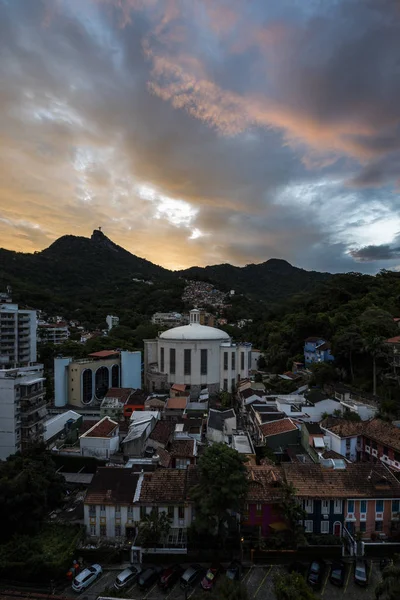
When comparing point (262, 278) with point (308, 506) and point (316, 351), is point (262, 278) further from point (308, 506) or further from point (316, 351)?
point (308, 506)

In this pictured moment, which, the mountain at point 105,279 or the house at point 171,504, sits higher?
the mountain at point 105,279

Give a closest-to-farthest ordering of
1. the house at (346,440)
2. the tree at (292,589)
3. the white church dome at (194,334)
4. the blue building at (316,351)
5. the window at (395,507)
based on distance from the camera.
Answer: the tree at (292,589), the window at (395,507), the house at (346,440), the blue building at (316,351), the white church dome at (194,334)

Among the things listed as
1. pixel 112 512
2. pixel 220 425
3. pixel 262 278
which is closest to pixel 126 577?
pixel 112 512

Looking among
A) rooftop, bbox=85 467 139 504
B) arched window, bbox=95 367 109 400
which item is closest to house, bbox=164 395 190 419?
arched window, bbox=95 367 109 400

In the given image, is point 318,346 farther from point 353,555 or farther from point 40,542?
point 40,542

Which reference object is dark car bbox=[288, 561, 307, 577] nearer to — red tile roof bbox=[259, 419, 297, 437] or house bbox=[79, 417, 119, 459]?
red tile roof bbox=[259, 419, 297, 437]

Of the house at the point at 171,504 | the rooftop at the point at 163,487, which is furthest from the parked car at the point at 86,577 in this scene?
the rooftop at the point at 163,487

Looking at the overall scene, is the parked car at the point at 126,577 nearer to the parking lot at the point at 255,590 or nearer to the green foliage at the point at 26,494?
the parking lot at the point at 255,590
